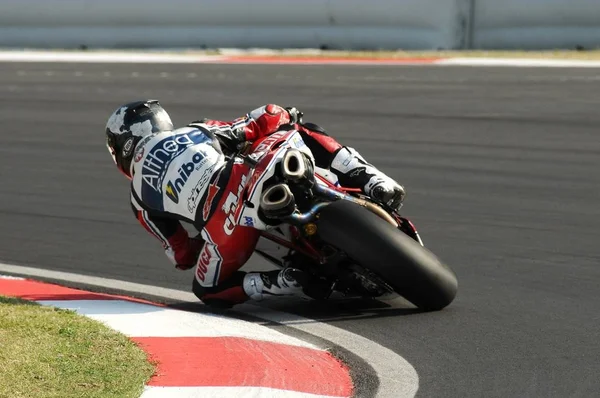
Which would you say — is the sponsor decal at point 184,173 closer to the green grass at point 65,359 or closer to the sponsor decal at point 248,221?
the sponsor decal at point 248,221

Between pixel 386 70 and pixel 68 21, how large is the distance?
8931mm

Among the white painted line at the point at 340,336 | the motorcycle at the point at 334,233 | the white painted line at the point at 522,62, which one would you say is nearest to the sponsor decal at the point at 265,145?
the motorcycle at the point at 334,233

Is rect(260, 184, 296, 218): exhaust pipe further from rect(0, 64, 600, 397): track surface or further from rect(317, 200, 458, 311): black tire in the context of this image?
rect(0, 64, 600, 397): track surface

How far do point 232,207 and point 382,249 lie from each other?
89 cm

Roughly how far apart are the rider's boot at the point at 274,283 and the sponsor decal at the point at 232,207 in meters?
0.29

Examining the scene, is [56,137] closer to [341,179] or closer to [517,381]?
[341,179]

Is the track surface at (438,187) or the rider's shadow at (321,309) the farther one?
the rider's shadow at (321,309)

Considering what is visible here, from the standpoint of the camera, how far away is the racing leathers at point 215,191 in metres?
5.96

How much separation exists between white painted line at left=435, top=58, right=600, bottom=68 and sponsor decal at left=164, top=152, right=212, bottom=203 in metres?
13.5

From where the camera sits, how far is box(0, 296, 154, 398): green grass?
4.27 metres

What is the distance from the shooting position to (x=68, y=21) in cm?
2459

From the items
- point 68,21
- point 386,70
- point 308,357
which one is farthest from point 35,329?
point 68,21

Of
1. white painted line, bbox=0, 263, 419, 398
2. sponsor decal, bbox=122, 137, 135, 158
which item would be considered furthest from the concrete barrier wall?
sponsor decal, bbox=122, 137, 135, 158

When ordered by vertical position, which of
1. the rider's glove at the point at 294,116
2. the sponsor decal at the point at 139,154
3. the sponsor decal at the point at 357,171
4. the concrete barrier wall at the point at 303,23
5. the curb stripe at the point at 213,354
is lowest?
the curb stripe at the point at 213,354
